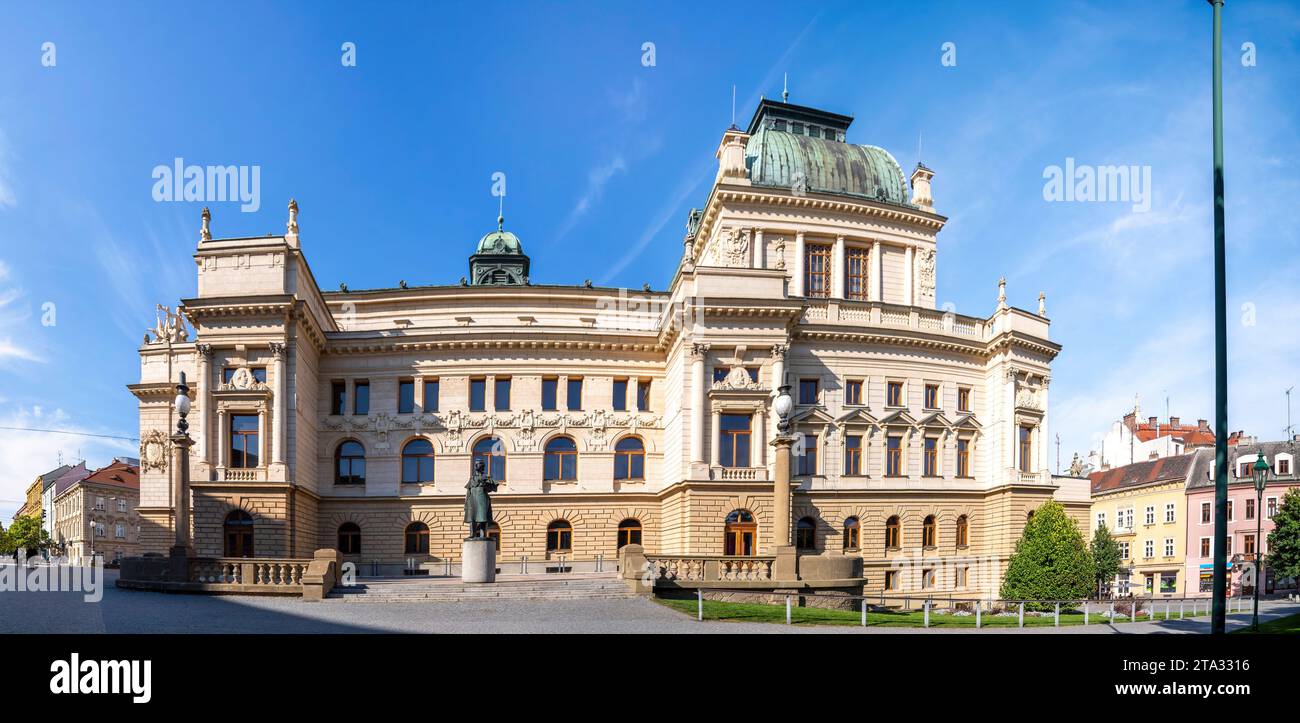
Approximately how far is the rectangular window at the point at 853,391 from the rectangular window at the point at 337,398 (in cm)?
2519

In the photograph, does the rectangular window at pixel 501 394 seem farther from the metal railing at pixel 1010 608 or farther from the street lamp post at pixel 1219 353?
the street lamp post at pixel 1219 353

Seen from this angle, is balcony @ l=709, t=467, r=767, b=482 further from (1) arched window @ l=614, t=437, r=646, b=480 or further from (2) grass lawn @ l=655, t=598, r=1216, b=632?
(2) grass lawn @ l=655, t=598, r=1216, b=632

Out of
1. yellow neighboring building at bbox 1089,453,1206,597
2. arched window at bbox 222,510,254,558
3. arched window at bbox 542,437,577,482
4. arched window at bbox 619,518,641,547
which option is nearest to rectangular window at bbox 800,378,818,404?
arched window at bbox 619,518,641,547

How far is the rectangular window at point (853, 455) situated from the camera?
41688mm

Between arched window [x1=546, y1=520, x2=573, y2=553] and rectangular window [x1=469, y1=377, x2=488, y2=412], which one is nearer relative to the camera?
arched window [x1=546, y1=520, x2=573, y2=553]

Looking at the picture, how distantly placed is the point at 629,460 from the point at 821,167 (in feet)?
67.6

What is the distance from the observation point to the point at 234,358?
36.8 meters

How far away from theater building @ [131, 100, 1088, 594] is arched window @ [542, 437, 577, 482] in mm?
111

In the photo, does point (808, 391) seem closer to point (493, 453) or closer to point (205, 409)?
point (493, 453)

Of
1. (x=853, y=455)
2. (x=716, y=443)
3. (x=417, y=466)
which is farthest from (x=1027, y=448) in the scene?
(x=417, y=466)

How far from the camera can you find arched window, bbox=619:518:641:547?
41500 millimetres

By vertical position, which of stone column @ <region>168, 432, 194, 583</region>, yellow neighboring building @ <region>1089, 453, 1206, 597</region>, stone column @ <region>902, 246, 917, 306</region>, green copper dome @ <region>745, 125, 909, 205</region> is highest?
green copper dome @ <region>745, 125, 909, 205</region>
